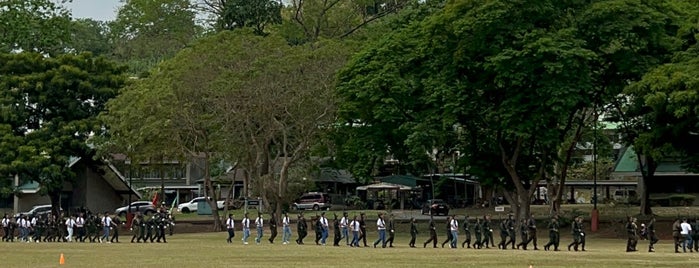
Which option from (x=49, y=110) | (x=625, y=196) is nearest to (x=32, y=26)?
(x=49, y=110)

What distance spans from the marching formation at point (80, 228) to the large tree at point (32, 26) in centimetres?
1922

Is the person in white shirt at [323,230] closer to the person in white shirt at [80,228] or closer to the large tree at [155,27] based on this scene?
the person in white shirt at [80,228]

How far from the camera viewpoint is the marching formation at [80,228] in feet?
173

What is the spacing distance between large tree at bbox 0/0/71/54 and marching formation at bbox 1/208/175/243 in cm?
1922

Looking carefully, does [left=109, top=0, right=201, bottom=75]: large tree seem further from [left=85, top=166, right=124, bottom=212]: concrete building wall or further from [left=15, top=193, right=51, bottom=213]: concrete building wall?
[left=15, top=193, right=51, bottom=213]: concrete building wall

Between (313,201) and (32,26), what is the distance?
84.0 feet

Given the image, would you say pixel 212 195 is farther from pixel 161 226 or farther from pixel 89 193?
pixel 89 193

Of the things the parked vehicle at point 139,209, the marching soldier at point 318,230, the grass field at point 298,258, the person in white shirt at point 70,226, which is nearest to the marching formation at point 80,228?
the person in white shirt at point 70,226

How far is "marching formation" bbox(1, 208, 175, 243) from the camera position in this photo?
173 feet

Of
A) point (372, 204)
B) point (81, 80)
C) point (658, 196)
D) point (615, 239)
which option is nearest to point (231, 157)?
point (81, 80)

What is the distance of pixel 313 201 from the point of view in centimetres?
8956

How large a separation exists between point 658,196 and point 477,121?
3251cm

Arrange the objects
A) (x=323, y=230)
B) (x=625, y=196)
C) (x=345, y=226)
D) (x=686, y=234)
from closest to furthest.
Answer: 1. (x=686, y=234)
2. (x=323, y=230)
3. (x=345, y=226)
4. (x=625, y=196)

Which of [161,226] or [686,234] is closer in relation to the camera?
[686,234]
